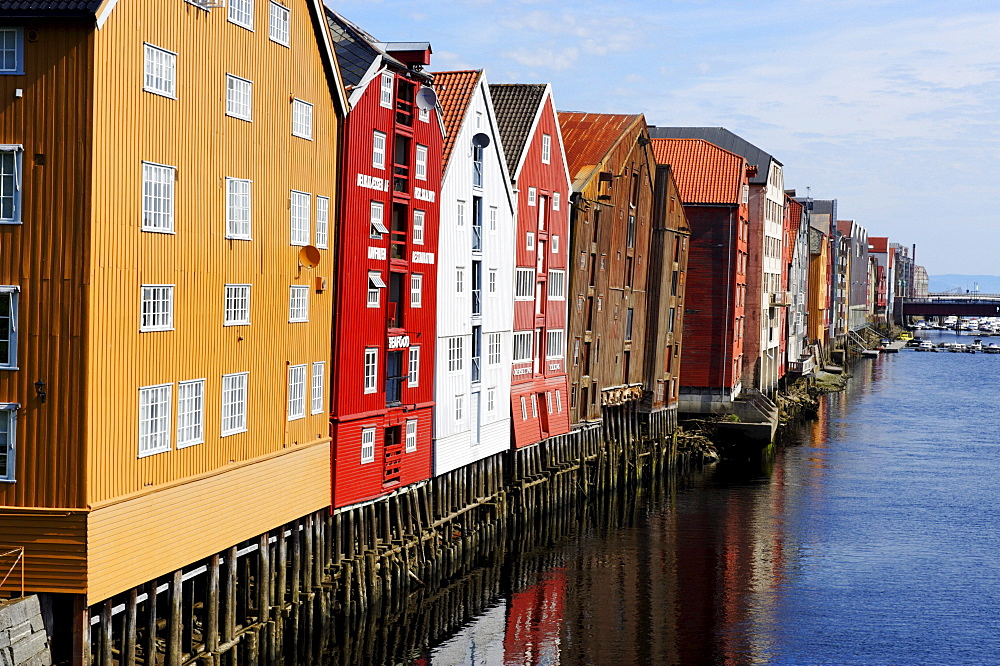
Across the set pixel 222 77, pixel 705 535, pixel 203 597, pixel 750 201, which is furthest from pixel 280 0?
pixel 750 201

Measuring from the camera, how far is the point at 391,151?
41.2 meters

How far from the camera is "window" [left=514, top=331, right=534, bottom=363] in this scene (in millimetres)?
54969

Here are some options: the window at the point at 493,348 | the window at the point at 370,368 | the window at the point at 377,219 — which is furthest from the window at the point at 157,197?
the window at the point at 493,348

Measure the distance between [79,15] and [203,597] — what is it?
15216 millimetres

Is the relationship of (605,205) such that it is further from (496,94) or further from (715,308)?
(715,308)

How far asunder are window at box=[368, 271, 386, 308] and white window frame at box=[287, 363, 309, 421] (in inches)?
185

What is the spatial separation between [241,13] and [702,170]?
187 ft

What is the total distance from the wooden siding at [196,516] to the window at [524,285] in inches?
747

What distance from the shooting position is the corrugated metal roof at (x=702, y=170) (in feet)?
273

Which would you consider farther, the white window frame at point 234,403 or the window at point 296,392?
the window at point 296,392

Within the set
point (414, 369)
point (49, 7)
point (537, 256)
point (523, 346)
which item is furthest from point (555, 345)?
point (49, 7)

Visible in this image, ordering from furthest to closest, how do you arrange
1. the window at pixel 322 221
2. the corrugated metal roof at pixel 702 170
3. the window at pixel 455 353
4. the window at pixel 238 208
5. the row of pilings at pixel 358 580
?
the corrugated metal roof at pixel 702 170 → the window at pixel 455 353 → the window at pixel 322 221 → the window at pixel 238 208 → the row of pilings at pixel 358 580

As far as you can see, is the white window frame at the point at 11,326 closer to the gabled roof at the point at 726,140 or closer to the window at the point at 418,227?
the window at the point at 418,227

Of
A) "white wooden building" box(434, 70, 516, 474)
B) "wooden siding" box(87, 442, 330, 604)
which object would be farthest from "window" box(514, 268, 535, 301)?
"wooden siding" box(87, 442, 330, 604)
